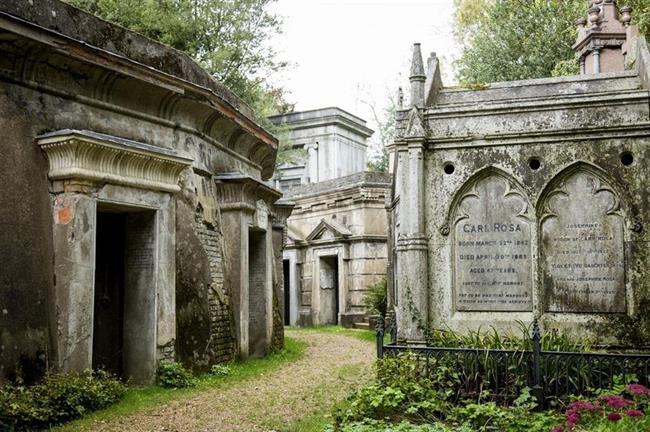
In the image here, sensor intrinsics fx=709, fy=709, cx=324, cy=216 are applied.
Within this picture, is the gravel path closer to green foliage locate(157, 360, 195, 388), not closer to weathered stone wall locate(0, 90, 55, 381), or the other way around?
green foliage locate(157, 360, 195, 388)

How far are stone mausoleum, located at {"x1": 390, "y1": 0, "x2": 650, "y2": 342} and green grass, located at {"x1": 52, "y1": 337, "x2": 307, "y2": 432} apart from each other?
9.64 feet

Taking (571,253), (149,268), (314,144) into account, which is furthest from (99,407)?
(314,144)

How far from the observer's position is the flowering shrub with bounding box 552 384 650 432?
17.5 feet

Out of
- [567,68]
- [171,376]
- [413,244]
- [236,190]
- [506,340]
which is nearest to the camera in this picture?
[506,340]

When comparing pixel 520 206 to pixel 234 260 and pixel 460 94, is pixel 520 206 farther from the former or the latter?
pixel 234 260

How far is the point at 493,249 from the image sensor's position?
834cm

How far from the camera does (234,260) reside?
40.2ft

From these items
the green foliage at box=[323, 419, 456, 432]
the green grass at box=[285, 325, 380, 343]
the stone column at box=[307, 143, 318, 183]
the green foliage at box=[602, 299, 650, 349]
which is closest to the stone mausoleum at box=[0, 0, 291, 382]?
the green foliage at box=[323, 419, 456, 432]

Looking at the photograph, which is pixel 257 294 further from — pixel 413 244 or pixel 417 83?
pixel 417 83

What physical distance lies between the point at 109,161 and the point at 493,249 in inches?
185

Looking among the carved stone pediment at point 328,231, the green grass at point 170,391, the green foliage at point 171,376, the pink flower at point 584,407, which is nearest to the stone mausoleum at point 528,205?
the pink flower at point 584,407

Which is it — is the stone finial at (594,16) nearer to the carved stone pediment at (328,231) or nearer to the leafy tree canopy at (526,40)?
the leafy tree canopy at (526,40)

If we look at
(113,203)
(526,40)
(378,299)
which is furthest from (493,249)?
(526,40)

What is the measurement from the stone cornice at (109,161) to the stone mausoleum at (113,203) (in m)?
0.02
